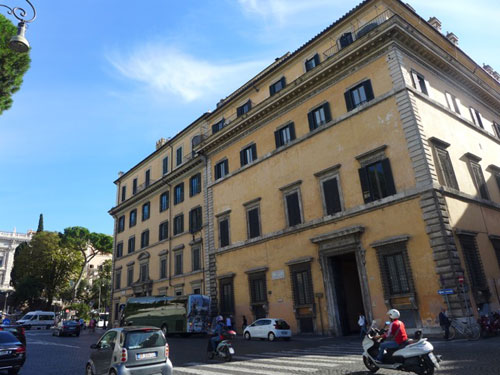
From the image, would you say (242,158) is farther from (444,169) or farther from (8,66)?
(8,66)

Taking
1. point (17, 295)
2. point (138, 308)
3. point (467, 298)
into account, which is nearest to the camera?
point (467, 298)

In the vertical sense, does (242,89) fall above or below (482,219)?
above

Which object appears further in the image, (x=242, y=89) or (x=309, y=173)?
(x=242, y=89)

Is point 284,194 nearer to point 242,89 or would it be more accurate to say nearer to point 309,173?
point 309,173

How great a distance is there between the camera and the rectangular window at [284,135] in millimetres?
23609

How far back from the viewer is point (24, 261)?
5278cm

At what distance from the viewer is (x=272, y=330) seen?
63.8ft

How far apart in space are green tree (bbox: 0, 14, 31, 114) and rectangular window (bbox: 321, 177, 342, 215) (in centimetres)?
1617

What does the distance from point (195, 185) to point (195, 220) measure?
3.30 metres

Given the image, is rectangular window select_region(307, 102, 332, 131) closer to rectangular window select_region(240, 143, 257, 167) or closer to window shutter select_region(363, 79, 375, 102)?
window shutter select_region(363, 79, 375, 102)

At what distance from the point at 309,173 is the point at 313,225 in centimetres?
323

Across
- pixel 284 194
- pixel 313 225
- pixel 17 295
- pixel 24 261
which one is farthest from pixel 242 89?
pixel 17 295

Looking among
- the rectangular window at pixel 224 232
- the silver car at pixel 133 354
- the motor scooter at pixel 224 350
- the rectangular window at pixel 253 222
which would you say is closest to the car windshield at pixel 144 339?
the silver car at pixel 133 354

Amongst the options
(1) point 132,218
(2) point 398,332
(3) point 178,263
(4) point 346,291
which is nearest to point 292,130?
(4) point 346,291
